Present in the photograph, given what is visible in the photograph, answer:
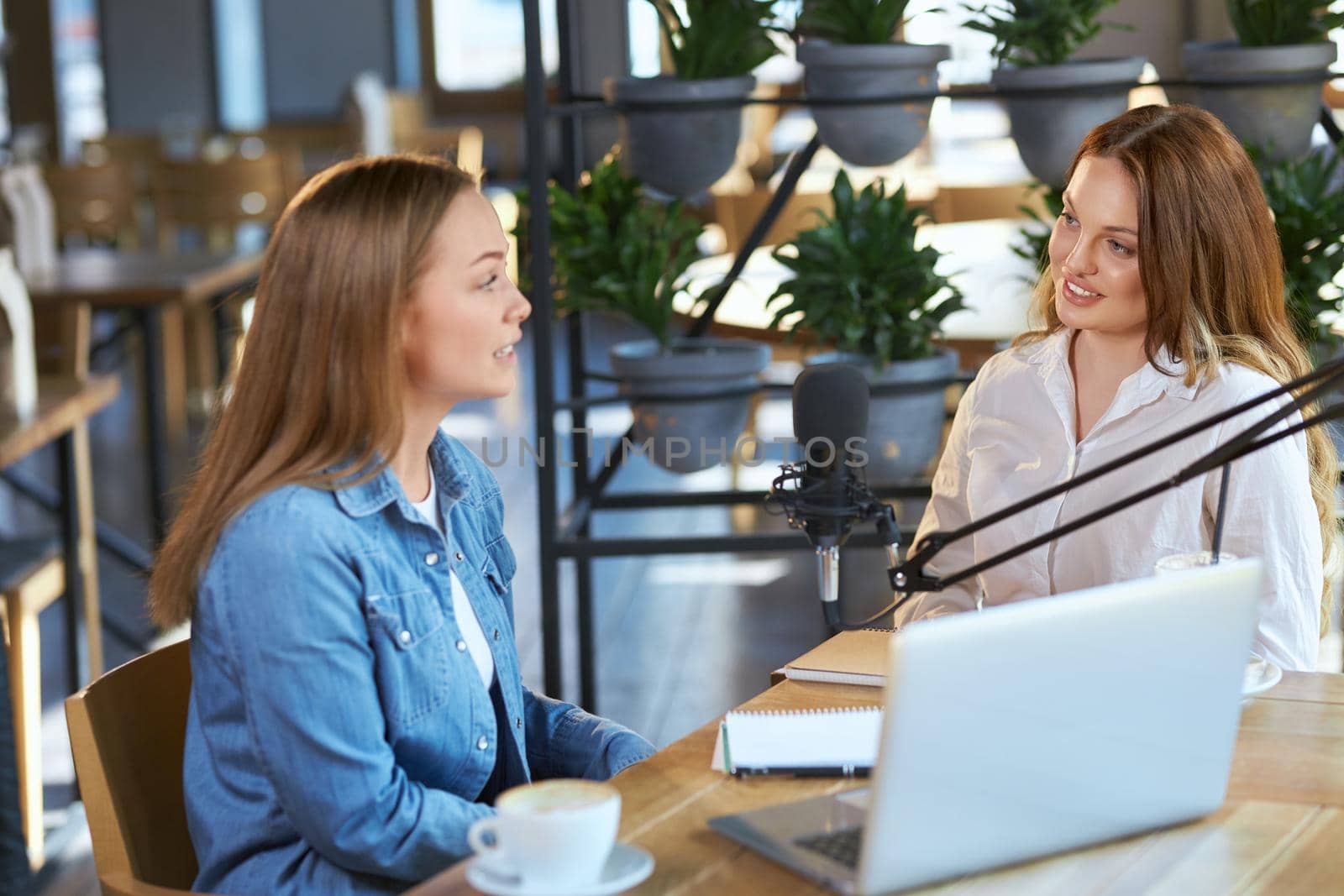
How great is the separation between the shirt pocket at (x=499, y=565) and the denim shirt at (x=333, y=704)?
0.08 meters

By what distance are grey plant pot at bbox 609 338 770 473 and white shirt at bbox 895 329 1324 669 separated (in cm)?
67

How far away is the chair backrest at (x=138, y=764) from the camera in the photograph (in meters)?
1.44

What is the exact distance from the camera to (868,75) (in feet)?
8.74

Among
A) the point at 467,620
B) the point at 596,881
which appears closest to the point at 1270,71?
the point at 467,620

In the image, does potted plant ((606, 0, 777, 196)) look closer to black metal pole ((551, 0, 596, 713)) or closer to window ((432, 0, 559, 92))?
black metal pole ((551, 0, 596, 713))

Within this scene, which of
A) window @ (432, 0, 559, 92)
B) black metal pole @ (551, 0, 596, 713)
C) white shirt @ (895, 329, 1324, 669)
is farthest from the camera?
window @ (432, 0, 559, 92)

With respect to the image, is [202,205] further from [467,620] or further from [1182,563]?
[1182,563]

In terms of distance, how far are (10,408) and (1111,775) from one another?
252cm

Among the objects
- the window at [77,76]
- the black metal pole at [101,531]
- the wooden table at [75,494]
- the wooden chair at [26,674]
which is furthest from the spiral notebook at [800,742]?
the window at [77,76]

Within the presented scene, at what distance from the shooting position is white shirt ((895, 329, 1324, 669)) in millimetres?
1759

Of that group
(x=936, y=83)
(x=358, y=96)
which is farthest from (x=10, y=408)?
(x=358, y=96)

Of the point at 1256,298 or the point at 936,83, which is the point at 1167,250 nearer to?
the point at 1256,298

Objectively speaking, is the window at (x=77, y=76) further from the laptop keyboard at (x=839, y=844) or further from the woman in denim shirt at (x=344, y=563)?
the laptop keyboard at (x=839, y=844)

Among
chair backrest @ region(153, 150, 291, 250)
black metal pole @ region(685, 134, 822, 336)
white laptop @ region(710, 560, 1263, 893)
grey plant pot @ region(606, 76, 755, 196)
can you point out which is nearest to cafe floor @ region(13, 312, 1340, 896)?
black metal pole @ region(685, 134, 822, 336)
